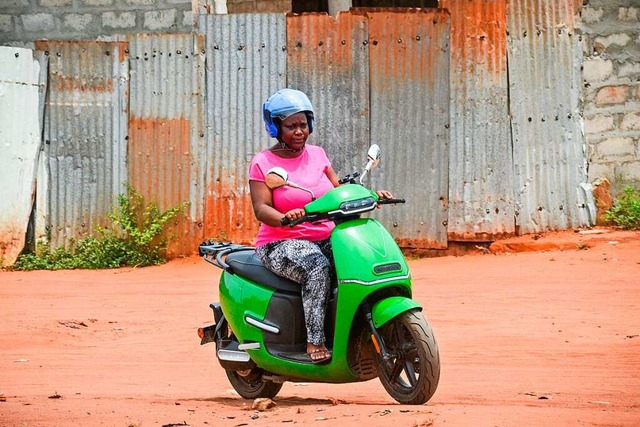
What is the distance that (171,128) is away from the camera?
13.3 metres

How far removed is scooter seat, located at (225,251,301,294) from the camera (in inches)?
249

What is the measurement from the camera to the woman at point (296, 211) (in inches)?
237

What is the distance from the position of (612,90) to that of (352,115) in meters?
2.90

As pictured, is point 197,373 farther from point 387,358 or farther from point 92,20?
point 92,20

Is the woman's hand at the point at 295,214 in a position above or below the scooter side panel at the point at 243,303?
above

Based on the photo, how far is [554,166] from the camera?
12.6 meters

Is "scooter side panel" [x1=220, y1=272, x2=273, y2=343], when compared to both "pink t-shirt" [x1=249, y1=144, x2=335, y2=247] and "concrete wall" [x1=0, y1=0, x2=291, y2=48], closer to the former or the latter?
"pink t-shirt" [x1=249, y1=144, x2=335, y2=247]

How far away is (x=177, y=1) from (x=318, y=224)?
8.22m

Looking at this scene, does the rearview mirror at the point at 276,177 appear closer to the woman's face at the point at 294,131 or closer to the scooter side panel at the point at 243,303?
the woman's face at the point at 294,131

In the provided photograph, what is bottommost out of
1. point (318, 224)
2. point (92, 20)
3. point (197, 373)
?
point (197, 373)

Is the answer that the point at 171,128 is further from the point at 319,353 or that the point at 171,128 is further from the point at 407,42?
the point at 319,353

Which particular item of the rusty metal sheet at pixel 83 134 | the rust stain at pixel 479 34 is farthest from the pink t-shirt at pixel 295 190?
the rusty metal sheet at pixel 83 134

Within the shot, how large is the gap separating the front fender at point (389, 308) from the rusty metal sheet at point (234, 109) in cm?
740

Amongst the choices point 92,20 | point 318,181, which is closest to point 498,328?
point 318,181
